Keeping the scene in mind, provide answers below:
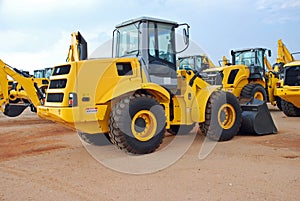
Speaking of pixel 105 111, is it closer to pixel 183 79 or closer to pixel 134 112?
pixel 134 112

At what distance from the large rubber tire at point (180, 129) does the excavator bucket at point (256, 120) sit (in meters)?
1.36

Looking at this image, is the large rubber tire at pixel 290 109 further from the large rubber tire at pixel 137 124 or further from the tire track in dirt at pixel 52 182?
the tire track in dirt at pixel 52 182

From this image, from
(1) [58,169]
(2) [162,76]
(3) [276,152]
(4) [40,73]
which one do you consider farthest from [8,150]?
(4) [40,73]

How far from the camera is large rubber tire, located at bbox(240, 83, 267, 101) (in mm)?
12977

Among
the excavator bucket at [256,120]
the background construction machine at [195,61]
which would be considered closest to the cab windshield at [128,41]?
the excavator bucket at [256,120]

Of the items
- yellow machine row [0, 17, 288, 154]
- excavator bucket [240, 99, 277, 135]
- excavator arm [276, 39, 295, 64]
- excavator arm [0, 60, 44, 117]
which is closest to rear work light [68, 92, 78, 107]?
yellow machine row [0, 17, 288, 154]

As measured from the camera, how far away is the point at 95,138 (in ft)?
24.1

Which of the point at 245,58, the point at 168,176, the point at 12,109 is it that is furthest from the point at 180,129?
the point at 245,58

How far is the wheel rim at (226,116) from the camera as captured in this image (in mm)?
7531

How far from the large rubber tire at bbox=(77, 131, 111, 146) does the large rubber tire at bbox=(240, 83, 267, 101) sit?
721 centimetres

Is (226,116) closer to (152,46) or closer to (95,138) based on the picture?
(152,46)

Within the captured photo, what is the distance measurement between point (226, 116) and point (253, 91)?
19.0 ft

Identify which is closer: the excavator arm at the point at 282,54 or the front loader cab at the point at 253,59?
the front loader cab at the point at 253,59

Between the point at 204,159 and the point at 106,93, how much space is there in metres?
2.06
